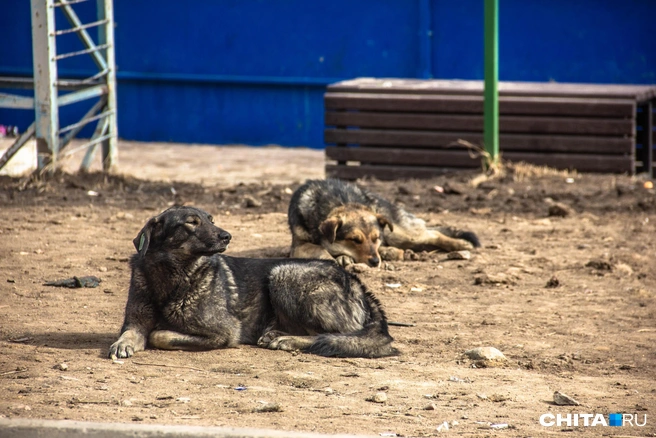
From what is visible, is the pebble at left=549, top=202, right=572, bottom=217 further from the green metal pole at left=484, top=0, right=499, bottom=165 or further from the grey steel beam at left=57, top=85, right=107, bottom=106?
the grey steel beam at left=57, top=85, right=107, bottom=106

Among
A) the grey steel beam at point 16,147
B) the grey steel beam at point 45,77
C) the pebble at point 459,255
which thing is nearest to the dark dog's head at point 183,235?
the pebble at point 459,255

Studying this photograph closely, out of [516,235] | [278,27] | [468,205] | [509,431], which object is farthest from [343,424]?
[278,27]

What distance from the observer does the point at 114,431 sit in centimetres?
432

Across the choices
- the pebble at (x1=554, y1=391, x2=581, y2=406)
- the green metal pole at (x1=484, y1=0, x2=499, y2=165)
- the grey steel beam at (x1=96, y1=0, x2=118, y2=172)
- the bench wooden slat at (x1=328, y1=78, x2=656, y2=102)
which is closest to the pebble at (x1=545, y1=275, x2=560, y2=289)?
the pebble at (x1=554, y1=391, x2=581, y2=406)

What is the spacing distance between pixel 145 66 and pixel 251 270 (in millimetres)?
13624

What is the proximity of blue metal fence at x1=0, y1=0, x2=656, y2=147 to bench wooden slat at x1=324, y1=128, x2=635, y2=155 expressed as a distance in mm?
3998

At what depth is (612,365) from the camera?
6.36 m

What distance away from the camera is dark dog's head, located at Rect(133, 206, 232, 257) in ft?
20.6

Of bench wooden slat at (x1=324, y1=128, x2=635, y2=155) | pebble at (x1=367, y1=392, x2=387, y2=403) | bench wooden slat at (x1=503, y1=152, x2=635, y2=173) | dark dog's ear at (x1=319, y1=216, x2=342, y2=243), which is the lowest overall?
pebble at (x1=367, y1=392, x2=387, y2=403)

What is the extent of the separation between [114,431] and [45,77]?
341 inches

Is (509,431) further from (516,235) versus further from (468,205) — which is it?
(468,205)

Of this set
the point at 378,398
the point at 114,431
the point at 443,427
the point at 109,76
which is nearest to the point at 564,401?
the point at 443,427

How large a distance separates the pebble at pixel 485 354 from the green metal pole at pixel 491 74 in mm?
7690

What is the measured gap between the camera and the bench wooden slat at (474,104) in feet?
45.5
